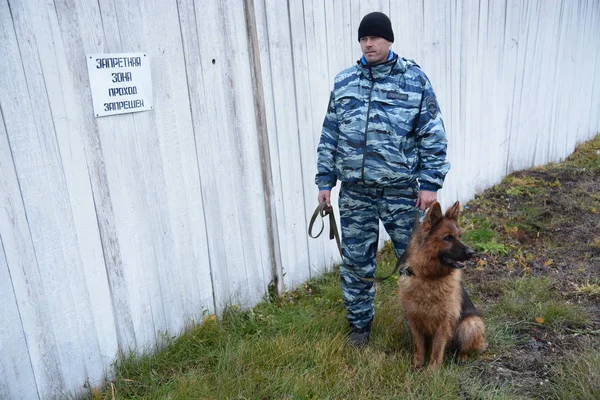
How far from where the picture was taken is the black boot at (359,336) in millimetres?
3398

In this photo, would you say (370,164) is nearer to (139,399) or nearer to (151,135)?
(151,135)

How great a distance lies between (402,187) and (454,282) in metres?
0.71

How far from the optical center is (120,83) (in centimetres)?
295

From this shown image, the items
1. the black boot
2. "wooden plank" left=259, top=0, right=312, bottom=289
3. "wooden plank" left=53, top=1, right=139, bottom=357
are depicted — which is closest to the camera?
"wooden plank" left=53, top=1, right=139, bottom=357

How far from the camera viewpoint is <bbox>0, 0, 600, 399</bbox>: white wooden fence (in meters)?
2.62

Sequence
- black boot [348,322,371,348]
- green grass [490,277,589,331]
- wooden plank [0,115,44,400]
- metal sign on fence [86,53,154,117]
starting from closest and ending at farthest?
wooden plank [0,115,44,400] → metal sign on fence [86,53,154,117] → black boot [348,322,371,348] → green grass [490,277,589,331]

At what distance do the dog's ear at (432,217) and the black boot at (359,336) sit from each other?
3.31ft

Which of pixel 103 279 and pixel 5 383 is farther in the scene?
pixel 103 279

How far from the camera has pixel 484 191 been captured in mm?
6820

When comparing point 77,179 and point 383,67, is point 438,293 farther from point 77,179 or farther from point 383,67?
point 77,179

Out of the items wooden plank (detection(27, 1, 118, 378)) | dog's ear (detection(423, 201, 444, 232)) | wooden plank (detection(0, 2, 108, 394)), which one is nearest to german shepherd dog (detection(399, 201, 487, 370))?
dog's ear (detection(423, 201, 444, 232))

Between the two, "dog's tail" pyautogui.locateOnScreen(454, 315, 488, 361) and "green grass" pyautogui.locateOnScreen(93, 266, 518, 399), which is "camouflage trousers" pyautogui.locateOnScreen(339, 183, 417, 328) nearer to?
"green grass" pyautogui.locateOnScreen(93, 266, 518, 399)

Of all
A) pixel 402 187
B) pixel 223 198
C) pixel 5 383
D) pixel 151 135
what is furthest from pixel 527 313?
pixel 5 383

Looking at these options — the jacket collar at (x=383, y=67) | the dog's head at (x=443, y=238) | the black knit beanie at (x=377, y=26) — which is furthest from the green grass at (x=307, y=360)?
the black knit beanie at (x=377, y=26)
